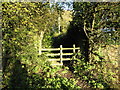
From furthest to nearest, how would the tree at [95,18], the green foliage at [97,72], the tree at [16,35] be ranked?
the tree at [95,18] < the green foliage at [97,72] < the tree at [16,35]

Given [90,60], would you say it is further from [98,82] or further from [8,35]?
[8,35]

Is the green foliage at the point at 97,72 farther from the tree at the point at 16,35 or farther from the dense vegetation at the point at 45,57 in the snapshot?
the tree at the point at 16,35

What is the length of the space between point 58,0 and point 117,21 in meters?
3.14

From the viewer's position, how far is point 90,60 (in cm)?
601

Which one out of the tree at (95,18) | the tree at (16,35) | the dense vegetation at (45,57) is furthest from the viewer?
the tree at (95,18)

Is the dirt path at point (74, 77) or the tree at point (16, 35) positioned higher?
the tree at point (16, 35)

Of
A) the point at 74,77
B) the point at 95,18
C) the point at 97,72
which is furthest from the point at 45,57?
the point at 95,18

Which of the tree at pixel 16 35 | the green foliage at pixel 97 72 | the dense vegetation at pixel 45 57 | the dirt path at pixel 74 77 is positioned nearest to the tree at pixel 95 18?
the dense vegetation at pixel 45 57

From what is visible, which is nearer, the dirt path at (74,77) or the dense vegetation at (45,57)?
the dense vegetation at (45,57)

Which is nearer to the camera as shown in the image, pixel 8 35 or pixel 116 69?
pixel 8 35

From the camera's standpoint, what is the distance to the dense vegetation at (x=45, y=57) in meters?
3.71

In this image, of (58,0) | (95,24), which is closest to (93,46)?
(95,24)

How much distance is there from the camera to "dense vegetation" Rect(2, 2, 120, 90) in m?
3.71

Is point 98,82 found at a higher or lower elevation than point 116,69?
lower
